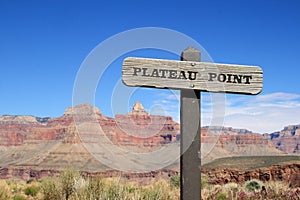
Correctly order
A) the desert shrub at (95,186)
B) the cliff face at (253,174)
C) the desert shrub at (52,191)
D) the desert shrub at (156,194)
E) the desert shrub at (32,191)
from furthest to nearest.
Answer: the cliff face at (253,174) → the desert shrub at (32,191) → the desert shrub at (52,191) → the desert shrub at (156,194) → the desert shrub at (95,186)

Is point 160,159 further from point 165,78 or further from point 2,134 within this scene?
point 2,134

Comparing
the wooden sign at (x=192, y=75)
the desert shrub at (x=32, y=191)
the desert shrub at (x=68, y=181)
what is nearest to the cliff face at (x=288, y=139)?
the desert shrub at (x=32, y=191)

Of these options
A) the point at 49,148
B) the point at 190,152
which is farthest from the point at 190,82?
the point at 49,148

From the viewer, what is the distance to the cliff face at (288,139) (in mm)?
A: 145425

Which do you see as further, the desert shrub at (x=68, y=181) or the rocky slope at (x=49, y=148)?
the rocky slope at (x=49, y=148)

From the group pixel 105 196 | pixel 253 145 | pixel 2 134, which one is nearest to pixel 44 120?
pixel 2 134

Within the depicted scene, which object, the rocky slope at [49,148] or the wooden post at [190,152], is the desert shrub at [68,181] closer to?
the wooden post at [190,152]

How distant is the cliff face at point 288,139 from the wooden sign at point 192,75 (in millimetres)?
145097

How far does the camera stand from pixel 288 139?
16200 cm

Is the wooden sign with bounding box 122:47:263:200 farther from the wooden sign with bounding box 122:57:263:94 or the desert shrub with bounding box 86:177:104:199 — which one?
the desert shrub with bounding box 86:177:104:199

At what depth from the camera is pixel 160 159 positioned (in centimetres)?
341

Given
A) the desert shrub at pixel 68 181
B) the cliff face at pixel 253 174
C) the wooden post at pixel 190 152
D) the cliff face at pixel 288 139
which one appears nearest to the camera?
the wooden post at pixel 190 152

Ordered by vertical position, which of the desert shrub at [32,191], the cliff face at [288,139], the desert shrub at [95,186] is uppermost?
the cliff face at [288,139]

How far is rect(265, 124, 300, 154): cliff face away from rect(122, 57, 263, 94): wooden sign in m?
145
